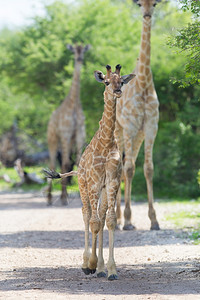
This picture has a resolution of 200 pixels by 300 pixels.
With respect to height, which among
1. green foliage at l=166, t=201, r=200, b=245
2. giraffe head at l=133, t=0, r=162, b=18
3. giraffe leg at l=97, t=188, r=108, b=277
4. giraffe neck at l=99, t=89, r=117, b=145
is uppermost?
giraffe head at l=133, t=0, r=162, b=18

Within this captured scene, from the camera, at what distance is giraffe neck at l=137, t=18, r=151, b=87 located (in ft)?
41.9

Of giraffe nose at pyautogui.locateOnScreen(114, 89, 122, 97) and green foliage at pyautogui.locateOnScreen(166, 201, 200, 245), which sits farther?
green foliage at pyautogui.locateOnScreen(166, 201, 200, 245)

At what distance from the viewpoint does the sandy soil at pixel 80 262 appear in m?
6.84

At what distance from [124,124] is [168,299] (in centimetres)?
684

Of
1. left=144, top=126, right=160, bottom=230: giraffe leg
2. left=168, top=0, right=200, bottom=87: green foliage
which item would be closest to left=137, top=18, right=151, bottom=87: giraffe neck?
left=144, top=126, right=160, bottom=230: giraffe leg

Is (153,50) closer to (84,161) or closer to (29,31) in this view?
(29,31)

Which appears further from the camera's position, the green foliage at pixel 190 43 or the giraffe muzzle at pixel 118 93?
the green foliage at pixel 190 43

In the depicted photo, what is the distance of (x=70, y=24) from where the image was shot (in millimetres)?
26375

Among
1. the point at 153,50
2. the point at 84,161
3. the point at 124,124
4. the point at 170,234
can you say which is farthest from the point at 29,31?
the point at 84,161

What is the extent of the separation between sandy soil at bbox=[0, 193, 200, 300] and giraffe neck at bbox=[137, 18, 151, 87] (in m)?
3.11

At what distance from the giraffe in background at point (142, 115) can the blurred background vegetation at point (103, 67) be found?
5180mm

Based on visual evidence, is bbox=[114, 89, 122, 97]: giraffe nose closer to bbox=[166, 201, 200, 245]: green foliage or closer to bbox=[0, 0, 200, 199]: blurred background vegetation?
bbox=[166, 201, 200, 245]: green foliage

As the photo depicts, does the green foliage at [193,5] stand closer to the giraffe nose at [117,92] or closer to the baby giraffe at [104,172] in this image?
the baby giraffe at [104,172]

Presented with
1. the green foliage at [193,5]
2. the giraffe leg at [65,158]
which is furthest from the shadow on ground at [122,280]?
the giraffe leg at [65,158]
